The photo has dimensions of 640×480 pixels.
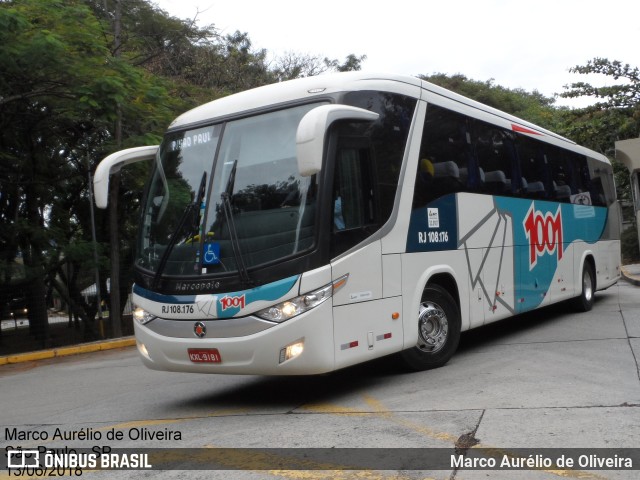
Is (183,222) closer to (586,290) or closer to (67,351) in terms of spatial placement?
(67,351)

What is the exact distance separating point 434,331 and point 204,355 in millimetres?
2830

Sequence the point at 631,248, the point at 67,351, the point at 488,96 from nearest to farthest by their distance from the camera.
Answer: the point at 67,351 < the point at 631,248 < the point at 488,96

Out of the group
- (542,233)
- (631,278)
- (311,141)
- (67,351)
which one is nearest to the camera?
(311,141)

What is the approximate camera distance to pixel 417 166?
800cm

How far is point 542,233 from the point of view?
11469 mm

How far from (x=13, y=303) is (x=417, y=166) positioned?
Answer: 11639 millimetres

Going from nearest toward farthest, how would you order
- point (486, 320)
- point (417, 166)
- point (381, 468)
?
point (381, 468) → point (417, 166) → point (486, 320)

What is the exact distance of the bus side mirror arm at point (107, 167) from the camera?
7605 millimetres

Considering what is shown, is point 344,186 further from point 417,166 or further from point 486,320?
point 486,320

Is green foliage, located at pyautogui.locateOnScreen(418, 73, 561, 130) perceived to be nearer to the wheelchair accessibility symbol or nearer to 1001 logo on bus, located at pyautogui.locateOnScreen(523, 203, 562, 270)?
1001 logo on bus, located at pyautogui.locateOnScreen(523, 203, 562, 270)

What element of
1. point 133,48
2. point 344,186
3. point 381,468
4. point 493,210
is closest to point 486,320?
point 493,210

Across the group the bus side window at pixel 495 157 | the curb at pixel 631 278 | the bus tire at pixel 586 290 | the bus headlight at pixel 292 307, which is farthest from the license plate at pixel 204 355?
the curb at pixel 631 278

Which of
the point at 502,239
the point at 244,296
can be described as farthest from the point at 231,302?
the point at 502,239

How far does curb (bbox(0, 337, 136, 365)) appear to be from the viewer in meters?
13.9
